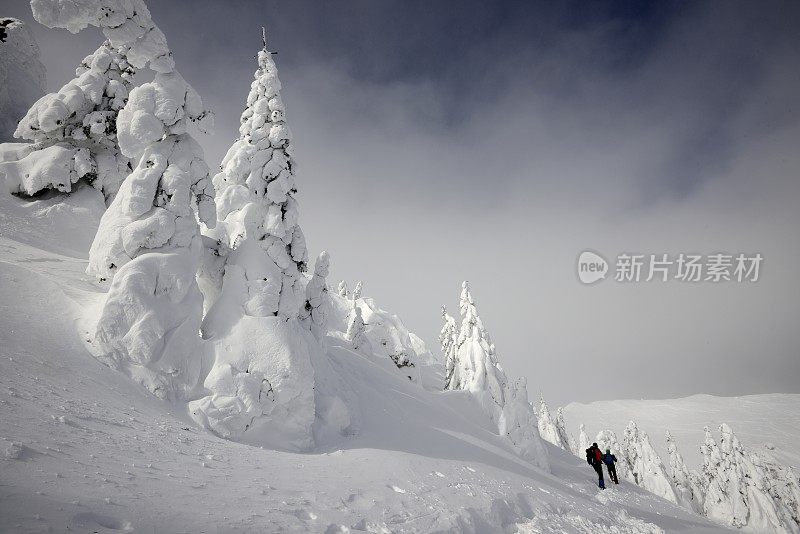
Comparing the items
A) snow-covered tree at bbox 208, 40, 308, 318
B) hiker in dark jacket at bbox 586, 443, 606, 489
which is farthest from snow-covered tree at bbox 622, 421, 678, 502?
snow-covered tree at bbox 208, 40, 308, 318

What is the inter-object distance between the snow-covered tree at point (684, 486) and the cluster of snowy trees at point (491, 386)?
39.6 meters

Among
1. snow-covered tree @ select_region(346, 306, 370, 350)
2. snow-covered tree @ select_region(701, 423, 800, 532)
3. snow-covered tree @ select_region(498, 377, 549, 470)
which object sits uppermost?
snow-covered tree @ select_region(346, 306, 370, 350)

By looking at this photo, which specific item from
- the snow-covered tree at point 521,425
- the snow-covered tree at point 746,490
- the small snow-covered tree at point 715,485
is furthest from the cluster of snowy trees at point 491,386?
the small snow-covered tree at point 715,485

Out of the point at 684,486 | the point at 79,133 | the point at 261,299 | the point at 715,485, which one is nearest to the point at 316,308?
the point at 261,299

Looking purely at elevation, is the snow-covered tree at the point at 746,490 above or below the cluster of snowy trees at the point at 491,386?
below

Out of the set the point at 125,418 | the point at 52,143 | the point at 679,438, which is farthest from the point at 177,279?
the point at 679,438

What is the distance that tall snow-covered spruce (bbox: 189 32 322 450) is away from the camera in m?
9.97

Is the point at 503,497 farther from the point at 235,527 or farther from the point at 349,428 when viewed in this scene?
the point at 235,527

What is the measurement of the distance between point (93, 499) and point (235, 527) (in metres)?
1.72

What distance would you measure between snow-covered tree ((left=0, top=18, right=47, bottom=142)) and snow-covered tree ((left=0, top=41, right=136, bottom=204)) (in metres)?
6.50

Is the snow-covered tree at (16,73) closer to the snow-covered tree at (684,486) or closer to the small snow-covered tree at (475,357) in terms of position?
the small snow-covered tree at (475,357)

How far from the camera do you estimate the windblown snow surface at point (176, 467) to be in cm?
444

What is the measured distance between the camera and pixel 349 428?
12398 mm

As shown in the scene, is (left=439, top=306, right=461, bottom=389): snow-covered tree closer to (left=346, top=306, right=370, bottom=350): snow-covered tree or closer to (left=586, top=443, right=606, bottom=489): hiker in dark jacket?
(left=346, top=306, right=370, bottom=350): snow-covered tree
